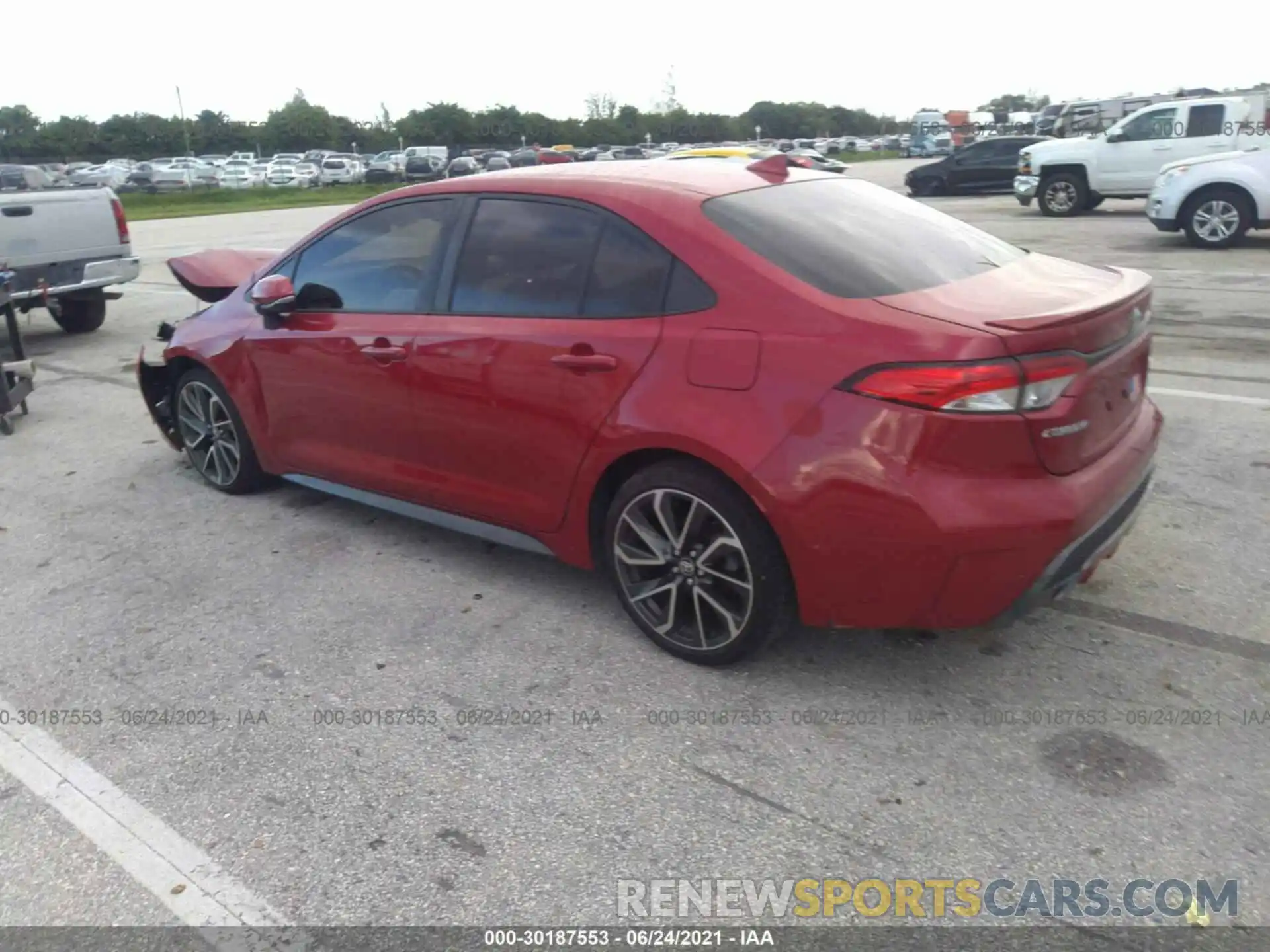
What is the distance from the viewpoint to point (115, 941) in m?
2.50

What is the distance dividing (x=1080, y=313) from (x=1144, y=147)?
17.0m

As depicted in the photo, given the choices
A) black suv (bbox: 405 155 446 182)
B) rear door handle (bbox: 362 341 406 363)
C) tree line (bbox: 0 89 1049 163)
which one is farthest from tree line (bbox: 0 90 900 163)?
rear door handle (bbox: 362 341 406 363)

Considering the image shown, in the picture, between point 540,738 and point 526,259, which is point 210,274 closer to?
point 526,259

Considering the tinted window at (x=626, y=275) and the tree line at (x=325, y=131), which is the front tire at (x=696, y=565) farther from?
the tree line at (x=325, y=131)

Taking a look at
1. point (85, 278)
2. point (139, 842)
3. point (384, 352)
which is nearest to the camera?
point (139, 842)

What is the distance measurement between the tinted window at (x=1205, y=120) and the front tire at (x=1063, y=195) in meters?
1.82

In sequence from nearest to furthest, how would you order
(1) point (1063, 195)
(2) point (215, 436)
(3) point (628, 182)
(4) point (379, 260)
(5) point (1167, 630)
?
(5) point (1167, 630)
(3) point (628, 182)
(4) point (379, 260)
(2) point (215, 436)
(1) point (1063, 195)

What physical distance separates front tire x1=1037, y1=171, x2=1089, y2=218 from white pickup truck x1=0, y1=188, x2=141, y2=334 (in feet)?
50.1

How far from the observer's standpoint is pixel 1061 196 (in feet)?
61.7

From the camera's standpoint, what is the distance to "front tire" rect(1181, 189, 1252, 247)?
512 inches

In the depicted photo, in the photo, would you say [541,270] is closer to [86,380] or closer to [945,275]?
[945,275]

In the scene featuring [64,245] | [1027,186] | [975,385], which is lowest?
[1027,186]

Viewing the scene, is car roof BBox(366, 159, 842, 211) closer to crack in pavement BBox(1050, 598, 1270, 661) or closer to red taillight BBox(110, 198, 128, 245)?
crack in pavement BBox(1050, 598, 1270, 661)

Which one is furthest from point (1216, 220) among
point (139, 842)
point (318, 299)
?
point (139, 842)
